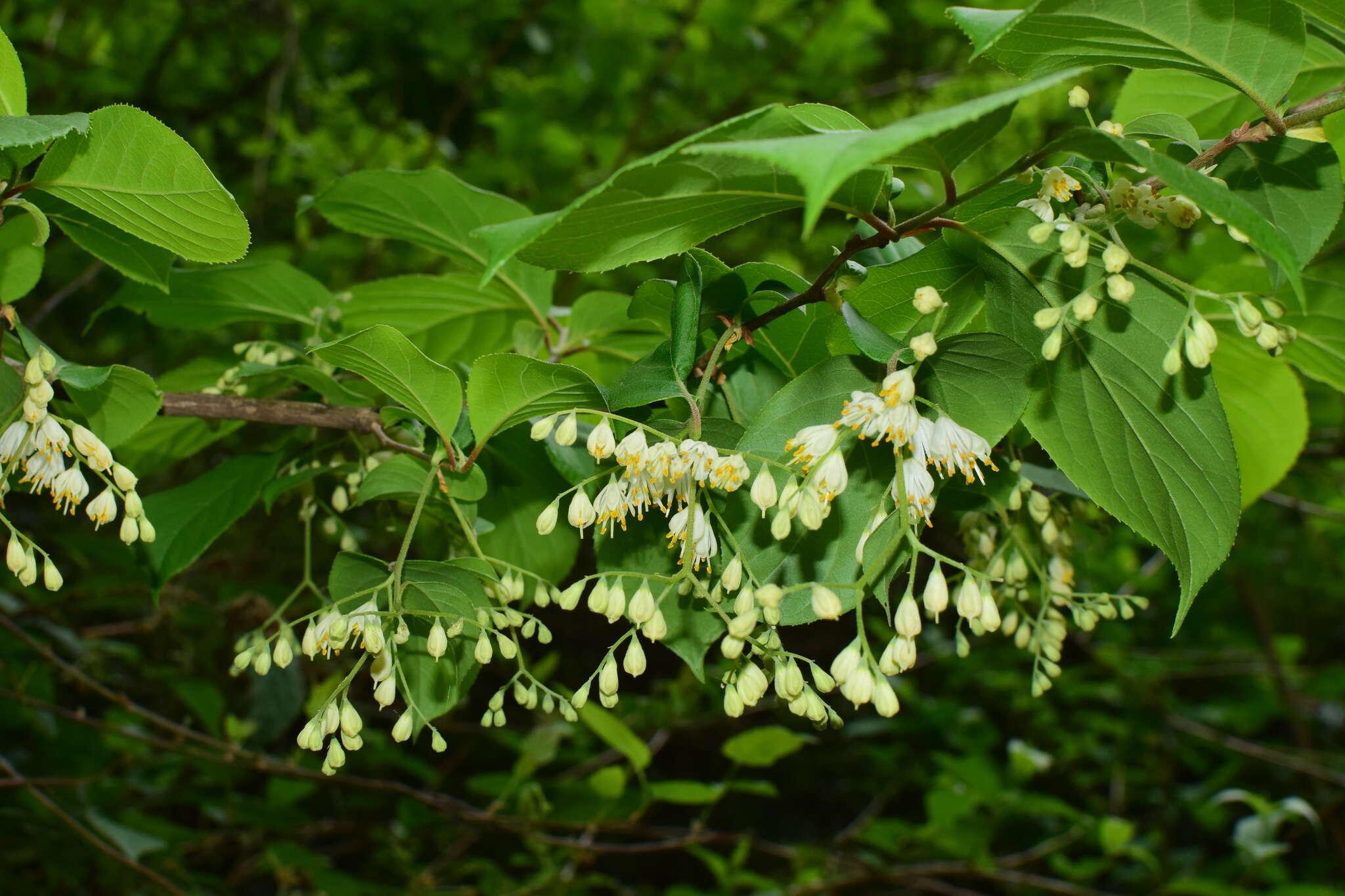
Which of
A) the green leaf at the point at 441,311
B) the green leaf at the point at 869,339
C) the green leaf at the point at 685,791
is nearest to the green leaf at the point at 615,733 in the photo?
the green leaf at the point at 685,791

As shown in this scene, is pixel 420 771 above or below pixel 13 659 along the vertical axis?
below

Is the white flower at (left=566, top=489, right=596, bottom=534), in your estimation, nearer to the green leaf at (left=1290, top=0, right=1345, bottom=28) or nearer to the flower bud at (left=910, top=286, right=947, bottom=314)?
the flower bud at (left=910, top=286, right=947, bottom=314)

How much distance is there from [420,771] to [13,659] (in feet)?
4.19

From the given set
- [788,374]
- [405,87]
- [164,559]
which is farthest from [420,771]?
[405,87]

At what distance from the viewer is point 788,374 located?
44.8 inches

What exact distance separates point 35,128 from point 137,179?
0.40ft

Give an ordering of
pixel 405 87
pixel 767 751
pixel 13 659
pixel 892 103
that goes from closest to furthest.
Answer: pixel 767 751, pixel 13 659, pixel 405 87, pixel 892 103

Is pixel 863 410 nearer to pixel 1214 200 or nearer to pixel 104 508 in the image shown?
pixel 1214 200

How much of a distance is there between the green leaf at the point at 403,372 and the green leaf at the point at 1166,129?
71 centimetres

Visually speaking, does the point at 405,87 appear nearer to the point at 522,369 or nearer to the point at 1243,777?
the point at 522,369

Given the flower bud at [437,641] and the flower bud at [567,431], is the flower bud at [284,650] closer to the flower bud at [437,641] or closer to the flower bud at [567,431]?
the flower bud at [437,641]

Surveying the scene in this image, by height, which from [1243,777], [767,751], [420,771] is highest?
[767,751]

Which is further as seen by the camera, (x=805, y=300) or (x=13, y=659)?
(x=13, y=659)

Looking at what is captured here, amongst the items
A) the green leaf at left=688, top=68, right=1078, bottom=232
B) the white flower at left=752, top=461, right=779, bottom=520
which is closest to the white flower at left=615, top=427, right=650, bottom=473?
the white flower at left=752, top=461, right=779, bottom=520
